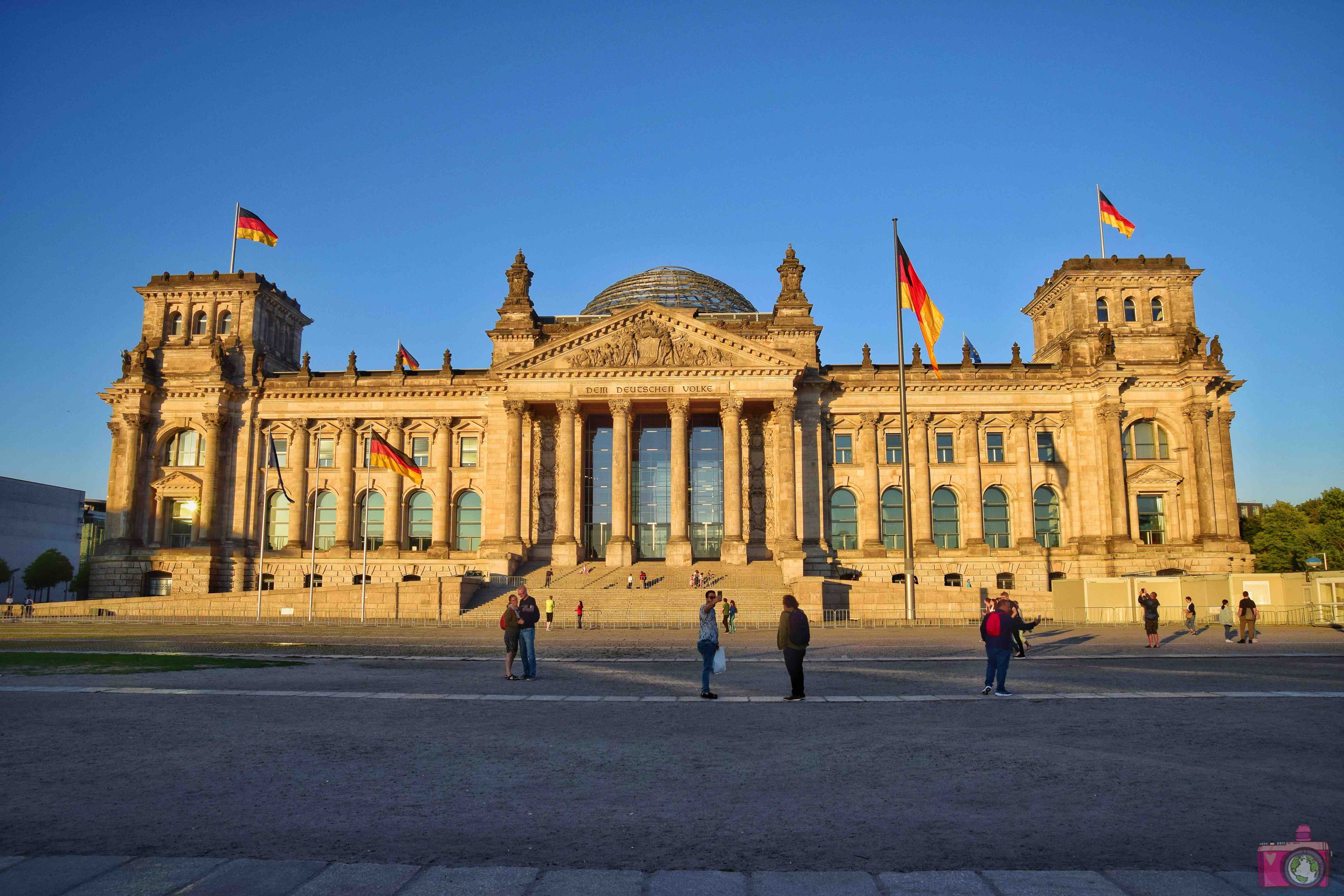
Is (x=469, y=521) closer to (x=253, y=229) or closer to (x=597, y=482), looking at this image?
(x=597, y=482)

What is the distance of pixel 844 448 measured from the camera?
6612 cm

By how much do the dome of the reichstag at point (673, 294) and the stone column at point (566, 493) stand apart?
1630cm

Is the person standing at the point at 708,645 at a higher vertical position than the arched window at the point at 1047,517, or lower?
lower

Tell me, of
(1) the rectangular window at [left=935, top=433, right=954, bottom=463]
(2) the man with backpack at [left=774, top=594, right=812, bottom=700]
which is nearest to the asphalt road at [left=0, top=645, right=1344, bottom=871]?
(2) the man with backpack at [left=774, top=594, right=812, bottom=700]

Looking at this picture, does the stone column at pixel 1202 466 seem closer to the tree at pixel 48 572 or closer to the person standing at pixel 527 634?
the person standing at pixel 527 634

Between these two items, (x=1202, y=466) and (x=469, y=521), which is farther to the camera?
(x=469, y=521)

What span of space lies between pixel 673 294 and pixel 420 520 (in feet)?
89.8

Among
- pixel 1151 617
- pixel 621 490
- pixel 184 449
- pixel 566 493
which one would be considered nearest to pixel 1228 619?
pixel 1151 617

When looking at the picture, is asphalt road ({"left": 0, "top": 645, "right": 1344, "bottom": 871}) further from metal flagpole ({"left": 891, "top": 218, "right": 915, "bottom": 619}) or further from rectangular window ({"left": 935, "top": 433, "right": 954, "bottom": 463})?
rectangular window ({"left": 935, "top": 433, "right": 954, "bottom": 463})

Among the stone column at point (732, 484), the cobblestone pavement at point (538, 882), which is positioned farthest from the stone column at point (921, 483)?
the cobblestone pavement at point (538, 882)

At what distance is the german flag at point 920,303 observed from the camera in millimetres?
40719

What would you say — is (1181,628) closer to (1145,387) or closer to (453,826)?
(1145,387)

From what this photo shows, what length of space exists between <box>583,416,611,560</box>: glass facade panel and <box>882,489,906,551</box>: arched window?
1946cm

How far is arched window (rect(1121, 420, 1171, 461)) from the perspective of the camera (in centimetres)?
6488
